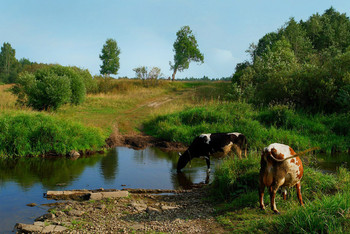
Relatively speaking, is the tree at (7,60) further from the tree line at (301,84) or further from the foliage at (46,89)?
the tree line at (301,84)

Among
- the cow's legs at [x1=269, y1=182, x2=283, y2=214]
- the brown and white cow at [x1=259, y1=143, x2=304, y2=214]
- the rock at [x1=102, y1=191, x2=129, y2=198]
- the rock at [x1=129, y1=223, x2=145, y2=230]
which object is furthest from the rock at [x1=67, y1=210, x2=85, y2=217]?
the cow's legs at [x1=269, y1=182, x2=283, y2=214]

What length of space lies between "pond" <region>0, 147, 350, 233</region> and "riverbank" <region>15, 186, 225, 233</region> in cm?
101

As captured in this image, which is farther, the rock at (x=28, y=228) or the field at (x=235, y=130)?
the rock at (x=28, y=228)

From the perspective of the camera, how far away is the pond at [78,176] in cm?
825

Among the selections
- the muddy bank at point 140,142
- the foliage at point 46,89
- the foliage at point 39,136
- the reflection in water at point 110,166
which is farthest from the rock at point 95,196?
the foliage at point 46,89

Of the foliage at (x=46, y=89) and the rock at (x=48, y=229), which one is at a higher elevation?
the foliage at (x=46, y=89)

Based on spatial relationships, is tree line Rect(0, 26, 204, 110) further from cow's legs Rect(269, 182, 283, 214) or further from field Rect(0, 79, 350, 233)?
cow's legs Rect(269, 182, 283, 214)

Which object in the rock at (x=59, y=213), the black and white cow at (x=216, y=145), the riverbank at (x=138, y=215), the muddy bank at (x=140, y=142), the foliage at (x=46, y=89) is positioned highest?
the foliage at (x=46, y=89)

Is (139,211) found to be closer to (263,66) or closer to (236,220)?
(236,220)

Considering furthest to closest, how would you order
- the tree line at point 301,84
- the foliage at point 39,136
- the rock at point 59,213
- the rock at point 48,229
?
the tree line at point 301,84 < the foliage at point 39,136 < the rock at point 59,213 < the rock at point 48,229

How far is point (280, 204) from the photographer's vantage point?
23.7ft

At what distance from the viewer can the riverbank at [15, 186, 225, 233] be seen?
627cm

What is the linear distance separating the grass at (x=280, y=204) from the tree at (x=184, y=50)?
170 ft

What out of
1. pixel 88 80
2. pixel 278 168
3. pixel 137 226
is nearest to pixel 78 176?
pixel 137 226
